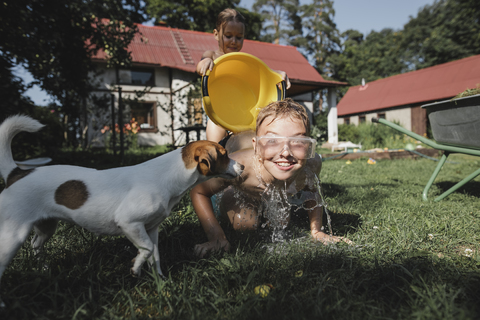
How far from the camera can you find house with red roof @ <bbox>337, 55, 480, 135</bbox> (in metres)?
19.5

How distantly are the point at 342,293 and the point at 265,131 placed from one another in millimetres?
1103

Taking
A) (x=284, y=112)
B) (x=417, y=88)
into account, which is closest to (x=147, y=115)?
(x=284, y=112)

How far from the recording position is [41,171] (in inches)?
62.2

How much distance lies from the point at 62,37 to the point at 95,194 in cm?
598

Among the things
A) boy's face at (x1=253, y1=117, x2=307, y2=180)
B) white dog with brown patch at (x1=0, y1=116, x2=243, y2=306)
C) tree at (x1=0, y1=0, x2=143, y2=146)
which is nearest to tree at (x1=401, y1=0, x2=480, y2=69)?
tree at (x1=0, y1=0, x2=143, y2=146)

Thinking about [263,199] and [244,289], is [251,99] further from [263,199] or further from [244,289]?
[244,289]

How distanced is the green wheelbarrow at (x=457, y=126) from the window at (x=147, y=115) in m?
13.9

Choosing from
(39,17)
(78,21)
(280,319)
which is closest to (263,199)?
(280,319)

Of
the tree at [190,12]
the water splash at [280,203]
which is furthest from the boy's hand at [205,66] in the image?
the tree at [190,12]

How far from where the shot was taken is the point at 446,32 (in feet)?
82.1

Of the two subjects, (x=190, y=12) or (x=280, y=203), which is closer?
(x=280, y=203)

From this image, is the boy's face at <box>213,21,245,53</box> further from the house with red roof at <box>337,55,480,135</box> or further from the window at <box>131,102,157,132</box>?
the house with red roof at <box>337,55,480,135</box>

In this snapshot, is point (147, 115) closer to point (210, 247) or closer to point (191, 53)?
point (191, 53)

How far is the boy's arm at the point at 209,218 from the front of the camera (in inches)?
81.8
